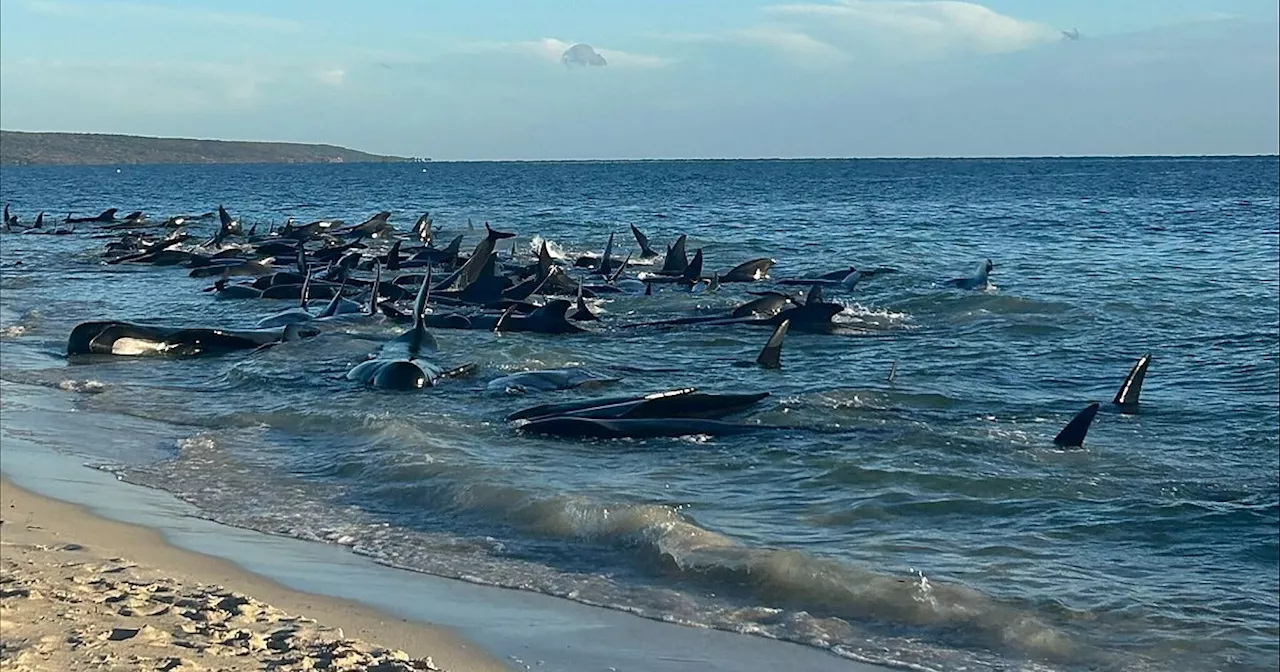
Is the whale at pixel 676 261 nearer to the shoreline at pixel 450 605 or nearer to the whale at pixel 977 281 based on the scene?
the whale at pixel 977 281

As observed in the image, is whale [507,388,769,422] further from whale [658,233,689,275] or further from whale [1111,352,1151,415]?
whale [658,233,689,275]

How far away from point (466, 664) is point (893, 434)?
236 inches

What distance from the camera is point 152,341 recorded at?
51.6 ft

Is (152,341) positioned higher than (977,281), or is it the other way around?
(977,281)

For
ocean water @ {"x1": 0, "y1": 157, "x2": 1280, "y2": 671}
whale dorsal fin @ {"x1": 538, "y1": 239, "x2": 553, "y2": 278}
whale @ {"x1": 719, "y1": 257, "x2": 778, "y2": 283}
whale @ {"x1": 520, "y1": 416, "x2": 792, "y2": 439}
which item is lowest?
ocean water @ {"x1": 0, "y1": 157, "x2": 1280, "y2": 671}

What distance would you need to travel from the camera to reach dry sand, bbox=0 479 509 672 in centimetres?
541

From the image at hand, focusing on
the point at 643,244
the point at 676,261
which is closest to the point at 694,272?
the point at 676,261

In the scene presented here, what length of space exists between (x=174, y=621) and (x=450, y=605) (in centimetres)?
128

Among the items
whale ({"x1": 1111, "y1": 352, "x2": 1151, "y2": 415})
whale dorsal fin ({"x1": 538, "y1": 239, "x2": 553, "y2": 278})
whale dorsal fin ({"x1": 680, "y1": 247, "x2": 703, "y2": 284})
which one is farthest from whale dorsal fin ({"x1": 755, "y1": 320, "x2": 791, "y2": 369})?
whale dorsal fin ({"x1": 680, "y1": 247, "x2": 703, "y2": 284})

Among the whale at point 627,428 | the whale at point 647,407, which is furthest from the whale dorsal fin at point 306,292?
the whale at point 627,428

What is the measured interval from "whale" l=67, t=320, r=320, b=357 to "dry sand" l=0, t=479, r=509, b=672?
8319 mm

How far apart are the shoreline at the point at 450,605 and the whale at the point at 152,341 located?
21.0 ft

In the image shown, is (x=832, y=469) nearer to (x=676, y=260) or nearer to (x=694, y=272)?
(x=694, y=272)

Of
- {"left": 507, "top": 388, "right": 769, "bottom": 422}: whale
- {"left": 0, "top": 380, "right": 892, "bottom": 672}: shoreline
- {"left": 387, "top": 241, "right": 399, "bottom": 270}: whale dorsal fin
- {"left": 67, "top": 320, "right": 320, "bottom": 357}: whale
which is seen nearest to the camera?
{"left": 0, "top": 380, "right": 892, "bottom": 672}: shoreline
